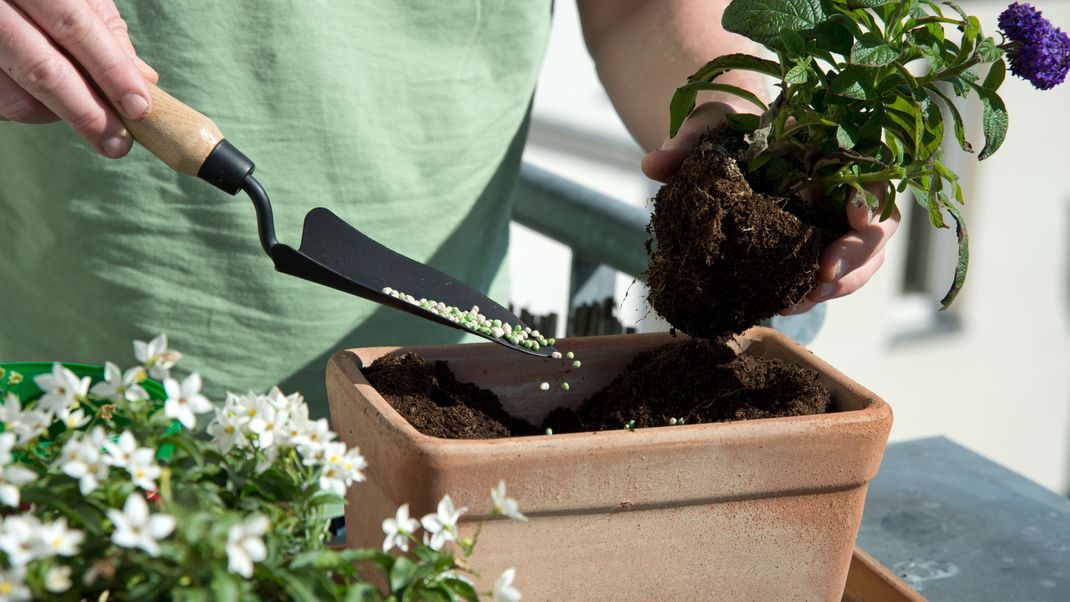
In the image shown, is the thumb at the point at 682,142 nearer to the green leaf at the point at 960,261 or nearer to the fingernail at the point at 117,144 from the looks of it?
the green leaf at the point at 960,261

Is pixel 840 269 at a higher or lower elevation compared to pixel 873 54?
lower

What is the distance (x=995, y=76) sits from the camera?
0.85m

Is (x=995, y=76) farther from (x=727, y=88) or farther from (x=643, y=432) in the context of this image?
(x=643, y=432)

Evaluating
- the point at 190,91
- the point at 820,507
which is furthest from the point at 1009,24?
the point at 190,91

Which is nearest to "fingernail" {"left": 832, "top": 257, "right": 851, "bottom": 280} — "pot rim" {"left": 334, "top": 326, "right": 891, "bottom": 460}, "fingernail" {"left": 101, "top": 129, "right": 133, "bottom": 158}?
"pot rim" {"left": 334, "top": 326, "right": 891, "bottom": 460}

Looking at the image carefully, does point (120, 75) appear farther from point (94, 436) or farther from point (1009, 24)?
point (1009, 24)

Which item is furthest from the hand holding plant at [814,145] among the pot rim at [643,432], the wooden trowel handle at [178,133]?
the wooden trowel handle at [178,133]

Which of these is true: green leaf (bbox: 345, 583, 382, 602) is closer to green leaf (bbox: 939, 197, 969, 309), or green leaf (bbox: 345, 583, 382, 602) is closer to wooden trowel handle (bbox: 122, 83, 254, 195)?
wooden trowel handle (bbox: 122, 83, 254, 195)

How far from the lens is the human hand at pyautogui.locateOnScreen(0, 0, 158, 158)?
0.84 m

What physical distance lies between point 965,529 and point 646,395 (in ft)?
1.53

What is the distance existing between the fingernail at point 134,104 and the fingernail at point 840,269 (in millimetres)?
632

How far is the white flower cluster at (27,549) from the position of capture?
47cm

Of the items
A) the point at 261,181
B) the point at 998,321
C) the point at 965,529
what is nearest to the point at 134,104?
the point at 261,181

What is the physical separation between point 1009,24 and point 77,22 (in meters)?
0.78
